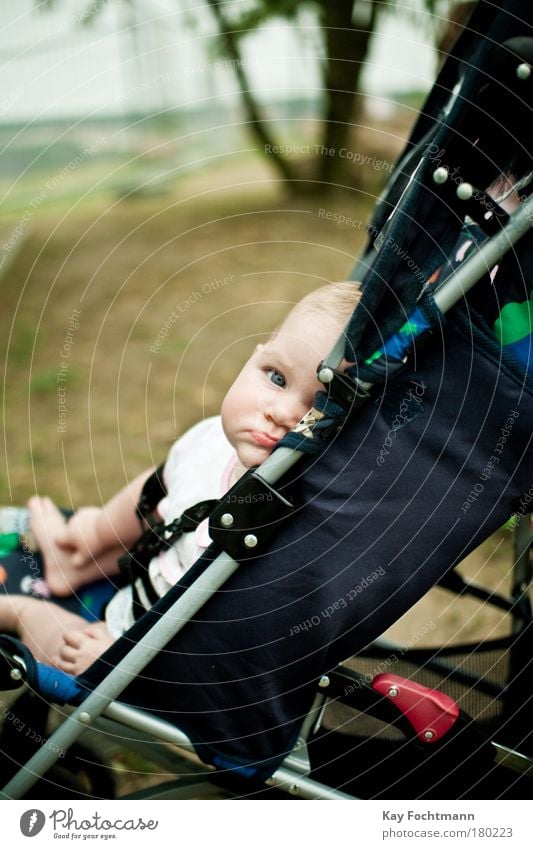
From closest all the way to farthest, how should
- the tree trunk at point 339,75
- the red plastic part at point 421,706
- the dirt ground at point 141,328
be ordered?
the red plastic part at point 421,706 < the dirt ground at point 141,328 < the tree trunk at point 339,75

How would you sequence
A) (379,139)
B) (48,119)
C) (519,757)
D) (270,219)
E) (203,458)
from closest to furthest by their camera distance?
(519,757) < (203,458) < (48,119) < (270,219) < (379,139)

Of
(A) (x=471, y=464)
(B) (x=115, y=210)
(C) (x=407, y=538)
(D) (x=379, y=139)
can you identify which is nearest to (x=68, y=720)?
(C) (x=407, y=538)

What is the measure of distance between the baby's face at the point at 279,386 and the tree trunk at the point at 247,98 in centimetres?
329

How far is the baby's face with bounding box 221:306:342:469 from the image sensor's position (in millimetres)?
1308

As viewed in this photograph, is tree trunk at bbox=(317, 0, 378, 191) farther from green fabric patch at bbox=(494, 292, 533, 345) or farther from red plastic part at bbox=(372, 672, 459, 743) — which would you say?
red plastic part at bbox=(372, 672, 459, 743)

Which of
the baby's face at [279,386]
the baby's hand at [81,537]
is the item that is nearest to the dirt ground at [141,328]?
the baby's hand at [81,537]

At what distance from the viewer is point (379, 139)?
22.9 feet

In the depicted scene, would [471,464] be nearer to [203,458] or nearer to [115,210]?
[203,458]

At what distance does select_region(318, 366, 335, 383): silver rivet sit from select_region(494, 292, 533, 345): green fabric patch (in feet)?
0.86

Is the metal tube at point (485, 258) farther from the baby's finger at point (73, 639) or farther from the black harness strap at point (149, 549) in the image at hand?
the baby's finger at point (73, 639)

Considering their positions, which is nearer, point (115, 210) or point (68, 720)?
point (68, 720)

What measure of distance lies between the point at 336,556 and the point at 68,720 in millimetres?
520

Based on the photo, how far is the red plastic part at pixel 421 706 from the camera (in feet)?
4.70

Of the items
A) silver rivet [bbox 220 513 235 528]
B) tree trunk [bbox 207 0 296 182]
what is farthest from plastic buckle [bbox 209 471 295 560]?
tree trunk [bbox 207 0 296 182]
